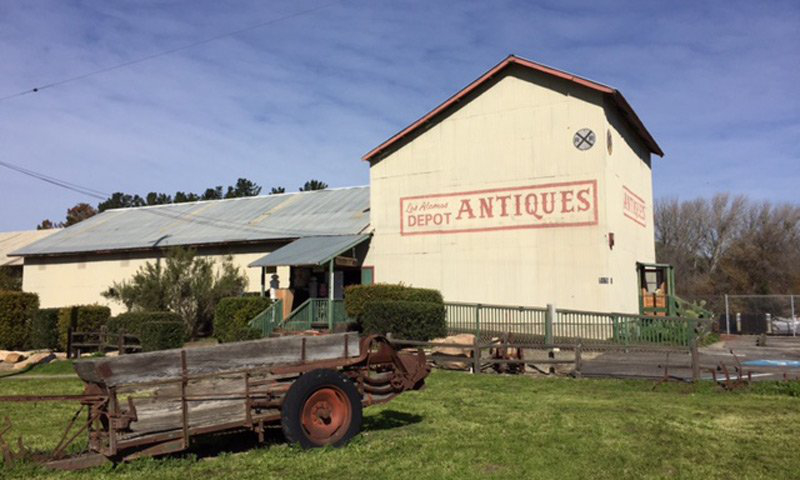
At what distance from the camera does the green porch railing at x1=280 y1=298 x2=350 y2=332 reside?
2481 cm

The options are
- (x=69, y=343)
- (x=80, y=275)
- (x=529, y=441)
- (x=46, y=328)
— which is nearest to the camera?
(x=529, y=441)

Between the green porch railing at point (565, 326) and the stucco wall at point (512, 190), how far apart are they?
940 millimetres

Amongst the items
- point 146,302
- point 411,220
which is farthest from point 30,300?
point 411,220

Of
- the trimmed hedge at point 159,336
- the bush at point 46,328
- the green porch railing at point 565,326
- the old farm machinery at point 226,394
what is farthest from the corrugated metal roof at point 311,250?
the old farm machinery at point 226,394

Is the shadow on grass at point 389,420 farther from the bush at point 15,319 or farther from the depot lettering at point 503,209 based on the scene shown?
the bush at point 15,319

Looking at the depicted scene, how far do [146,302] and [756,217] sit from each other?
5345 cm

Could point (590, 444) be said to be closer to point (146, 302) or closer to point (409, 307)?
point (409, 307)

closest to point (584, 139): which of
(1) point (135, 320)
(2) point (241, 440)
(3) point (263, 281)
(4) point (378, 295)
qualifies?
(4) point (378, 295)

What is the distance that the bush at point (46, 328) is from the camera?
2489cm

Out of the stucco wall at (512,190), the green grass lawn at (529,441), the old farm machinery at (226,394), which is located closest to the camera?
the old farm machinery at (226,394)

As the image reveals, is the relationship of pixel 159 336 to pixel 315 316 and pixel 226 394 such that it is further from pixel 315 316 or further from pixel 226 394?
pixel 226 394

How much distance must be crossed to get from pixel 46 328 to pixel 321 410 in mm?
20867

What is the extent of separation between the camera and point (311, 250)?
1038 inches

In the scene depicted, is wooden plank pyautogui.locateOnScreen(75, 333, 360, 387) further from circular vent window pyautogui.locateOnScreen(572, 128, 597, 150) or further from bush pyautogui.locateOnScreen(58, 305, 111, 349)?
bush pyautogui.locateOnScreen(58, 305, 111, 349)
